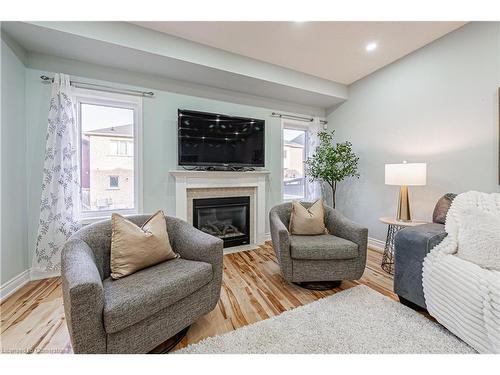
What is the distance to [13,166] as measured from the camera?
2027mm

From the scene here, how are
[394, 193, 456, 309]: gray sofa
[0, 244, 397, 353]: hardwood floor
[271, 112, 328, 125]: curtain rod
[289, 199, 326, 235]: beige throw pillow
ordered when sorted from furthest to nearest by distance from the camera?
1. [271, 112, 328, 125]: curtain rod
2. [289, 199, 326, 235]: beige throw pillow
3. [394, 193, 456, 309]: gray sofa
4. [0, 244, 397, 353]: hardwood floor

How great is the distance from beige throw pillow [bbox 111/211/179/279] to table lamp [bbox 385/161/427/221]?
235cm

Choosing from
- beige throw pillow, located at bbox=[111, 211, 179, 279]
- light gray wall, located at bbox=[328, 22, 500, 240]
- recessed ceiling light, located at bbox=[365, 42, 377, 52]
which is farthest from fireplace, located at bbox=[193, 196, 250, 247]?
recessed ceiling light, located at bbox=[365, 42, 377, 52]

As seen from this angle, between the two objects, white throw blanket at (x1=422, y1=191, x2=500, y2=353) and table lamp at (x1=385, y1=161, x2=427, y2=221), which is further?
table lamp at (x1=385, y1=161, x2=427, y2=221)

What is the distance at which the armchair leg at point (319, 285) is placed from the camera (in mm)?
2061

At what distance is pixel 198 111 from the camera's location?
9.49 feet

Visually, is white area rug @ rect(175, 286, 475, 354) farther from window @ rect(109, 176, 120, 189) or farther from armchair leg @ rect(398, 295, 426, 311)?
window @ rect(109, 176, 120, 189)

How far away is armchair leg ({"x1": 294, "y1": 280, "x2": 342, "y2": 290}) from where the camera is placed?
6.76 ft

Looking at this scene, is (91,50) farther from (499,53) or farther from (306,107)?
(499,53)

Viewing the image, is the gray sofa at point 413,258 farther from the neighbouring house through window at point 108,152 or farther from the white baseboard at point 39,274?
the white baseboard at point 39,274

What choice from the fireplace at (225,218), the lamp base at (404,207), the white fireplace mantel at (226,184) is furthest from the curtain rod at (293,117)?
the lamp base at (404,207)

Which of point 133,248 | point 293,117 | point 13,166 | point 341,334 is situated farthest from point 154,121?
point 341,334

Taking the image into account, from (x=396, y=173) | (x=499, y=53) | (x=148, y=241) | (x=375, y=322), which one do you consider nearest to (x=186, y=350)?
(x=148, y=241)

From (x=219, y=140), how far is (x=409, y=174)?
7.41 ft
